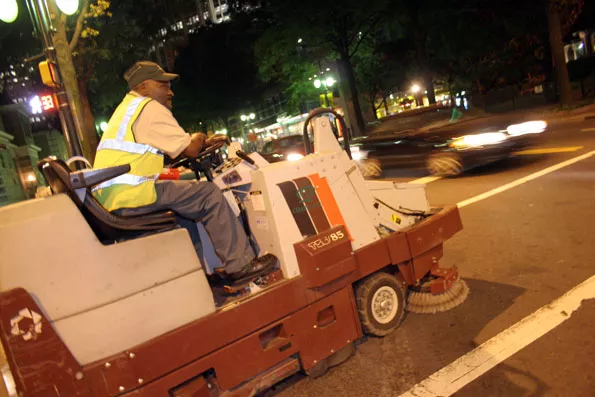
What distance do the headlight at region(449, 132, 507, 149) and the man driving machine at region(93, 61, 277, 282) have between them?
26.8 feet

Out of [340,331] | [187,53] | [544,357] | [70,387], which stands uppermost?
[187,53]

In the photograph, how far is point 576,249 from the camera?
5.36m

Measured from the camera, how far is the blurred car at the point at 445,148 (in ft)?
35.1

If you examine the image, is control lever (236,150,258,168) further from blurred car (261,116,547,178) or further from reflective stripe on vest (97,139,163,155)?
blurred car (261,116,547,178)

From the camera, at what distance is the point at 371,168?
12.4 meters

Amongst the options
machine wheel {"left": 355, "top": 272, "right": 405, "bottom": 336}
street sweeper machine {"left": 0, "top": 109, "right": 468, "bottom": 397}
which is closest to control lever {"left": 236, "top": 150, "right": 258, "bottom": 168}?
street sweeper machine {"left": 0, "top": 109, "right": 468, "bottom": 397}

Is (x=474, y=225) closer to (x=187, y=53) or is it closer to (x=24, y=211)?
(x=24, y=211)

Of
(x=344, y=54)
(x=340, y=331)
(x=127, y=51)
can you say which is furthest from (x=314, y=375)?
(x=344, y=54)

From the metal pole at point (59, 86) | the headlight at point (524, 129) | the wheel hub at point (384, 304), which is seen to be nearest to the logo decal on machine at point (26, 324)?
the wheel hub at point (384, 304)

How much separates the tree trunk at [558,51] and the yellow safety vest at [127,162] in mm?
22166

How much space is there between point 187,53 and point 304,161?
59485mm

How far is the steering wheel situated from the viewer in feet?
12.8

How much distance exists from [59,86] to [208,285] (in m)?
7.87

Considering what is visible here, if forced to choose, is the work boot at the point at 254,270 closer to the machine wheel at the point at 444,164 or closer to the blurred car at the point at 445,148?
the blurred car at the point at 445,148
